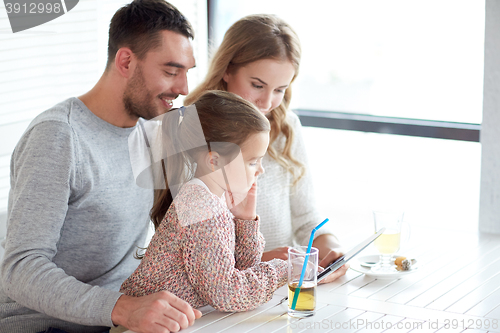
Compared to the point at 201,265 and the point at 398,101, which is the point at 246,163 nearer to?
the point at 201,265

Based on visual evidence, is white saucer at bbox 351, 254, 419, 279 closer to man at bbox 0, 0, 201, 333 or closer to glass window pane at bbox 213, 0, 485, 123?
man at bbox 0, 0, 201, 333

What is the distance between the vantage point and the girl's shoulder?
1.18 meters

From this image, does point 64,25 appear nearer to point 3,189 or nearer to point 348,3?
point 3,189

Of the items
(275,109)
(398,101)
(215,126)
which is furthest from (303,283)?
Answer: (398,101)

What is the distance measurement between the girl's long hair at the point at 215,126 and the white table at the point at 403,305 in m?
0.36

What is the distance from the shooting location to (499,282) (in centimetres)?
137

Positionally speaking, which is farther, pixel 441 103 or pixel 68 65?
pixel 441 103

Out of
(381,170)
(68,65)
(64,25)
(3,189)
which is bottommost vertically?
A: (381,170)

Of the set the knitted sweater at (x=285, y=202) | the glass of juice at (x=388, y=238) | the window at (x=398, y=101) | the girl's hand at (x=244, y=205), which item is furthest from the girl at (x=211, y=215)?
A: the window at (x=398, y=101)

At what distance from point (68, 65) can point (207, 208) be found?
122 cm

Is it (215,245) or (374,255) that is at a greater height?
(215,245)

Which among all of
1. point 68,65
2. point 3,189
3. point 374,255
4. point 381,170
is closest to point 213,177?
point 374,255

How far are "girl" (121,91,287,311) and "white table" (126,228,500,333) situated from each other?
58mm

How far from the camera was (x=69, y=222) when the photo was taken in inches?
56.7
